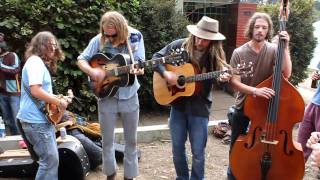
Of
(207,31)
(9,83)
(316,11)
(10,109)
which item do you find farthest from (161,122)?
(316,11)

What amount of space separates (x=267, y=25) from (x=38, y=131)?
2.27m

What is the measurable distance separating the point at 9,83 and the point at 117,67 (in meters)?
2.50

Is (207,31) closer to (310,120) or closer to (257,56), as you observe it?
(257,56)

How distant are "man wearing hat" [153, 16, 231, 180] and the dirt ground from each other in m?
0.85

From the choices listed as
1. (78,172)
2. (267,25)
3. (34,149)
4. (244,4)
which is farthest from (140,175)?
(244,4)

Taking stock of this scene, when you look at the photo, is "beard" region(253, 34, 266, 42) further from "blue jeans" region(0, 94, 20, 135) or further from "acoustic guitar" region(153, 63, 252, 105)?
"blue jeans" region(0, 94, 20, 135)

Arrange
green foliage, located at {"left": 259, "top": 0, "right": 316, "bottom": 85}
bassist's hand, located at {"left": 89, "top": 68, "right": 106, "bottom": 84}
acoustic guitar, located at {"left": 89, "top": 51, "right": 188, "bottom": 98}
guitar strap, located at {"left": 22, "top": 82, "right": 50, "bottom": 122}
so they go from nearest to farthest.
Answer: guitar strap, located at {"left": 22, "top": 82, "right": 50, "bottom": 122} → acoustic guitar, located at {"left": 89, "top": 51, "right": 188, "bottom": 98} → bassist's hand, located at {"left": 89, "top": 68, "right": 106, "bottom": 84} → green foliage, located at {"left": 259, "top": 0, "right": 316, "bottom": 85}

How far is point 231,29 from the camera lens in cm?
977

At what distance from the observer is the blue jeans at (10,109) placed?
221 inches

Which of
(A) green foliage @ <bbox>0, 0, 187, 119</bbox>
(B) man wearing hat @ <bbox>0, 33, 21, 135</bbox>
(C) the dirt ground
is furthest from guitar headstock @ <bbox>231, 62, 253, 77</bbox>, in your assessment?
(B) man wearing hat @ <bbox>0, 33, 21, 135</bbox>

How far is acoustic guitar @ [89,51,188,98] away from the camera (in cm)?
367

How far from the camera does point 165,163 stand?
4965 mm

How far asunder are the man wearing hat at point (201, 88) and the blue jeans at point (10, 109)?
269cm

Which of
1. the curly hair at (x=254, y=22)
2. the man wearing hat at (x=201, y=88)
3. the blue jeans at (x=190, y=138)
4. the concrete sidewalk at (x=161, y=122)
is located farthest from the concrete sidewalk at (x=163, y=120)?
the curly hair at (x=254, y=22)
